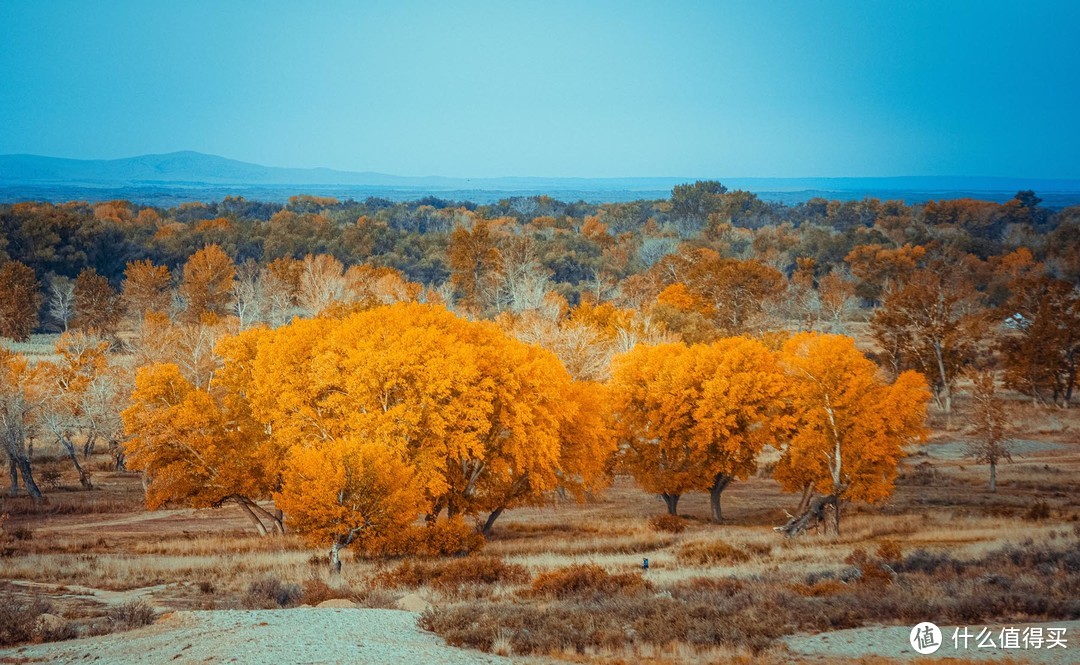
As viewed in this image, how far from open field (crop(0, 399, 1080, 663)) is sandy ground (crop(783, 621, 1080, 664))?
132 millimetres

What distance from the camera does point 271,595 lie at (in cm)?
2302

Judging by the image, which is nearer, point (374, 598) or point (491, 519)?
point (374, 598)

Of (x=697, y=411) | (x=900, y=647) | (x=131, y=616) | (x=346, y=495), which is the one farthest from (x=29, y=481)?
(x=900, y=647)

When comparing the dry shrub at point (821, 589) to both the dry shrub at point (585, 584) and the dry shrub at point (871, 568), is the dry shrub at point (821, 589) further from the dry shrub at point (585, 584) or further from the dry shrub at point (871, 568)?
the dry shrub at point (585, 584)

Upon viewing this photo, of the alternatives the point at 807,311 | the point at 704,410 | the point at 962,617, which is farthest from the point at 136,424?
the point at 807,311

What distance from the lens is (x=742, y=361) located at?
43.4 meters

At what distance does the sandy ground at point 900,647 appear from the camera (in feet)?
52.7

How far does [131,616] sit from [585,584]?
35.1ft

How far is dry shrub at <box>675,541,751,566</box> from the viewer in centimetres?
3062

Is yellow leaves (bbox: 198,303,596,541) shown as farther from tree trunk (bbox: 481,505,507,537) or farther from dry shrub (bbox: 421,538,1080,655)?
dry shrub (bbox: 421,538,1080,655)

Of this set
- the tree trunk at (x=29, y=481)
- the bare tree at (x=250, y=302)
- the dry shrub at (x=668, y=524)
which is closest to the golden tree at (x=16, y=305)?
the bare tree at (x=250, y=302)

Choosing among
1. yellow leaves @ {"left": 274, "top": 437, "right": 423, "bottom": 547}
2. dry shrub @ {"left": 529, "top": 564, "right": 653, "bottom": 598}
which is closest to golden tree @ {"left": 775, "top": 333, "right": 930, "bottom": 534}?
dry shrub @ {"left": 529, "top": 564, "right": 653, "bottom": 598}

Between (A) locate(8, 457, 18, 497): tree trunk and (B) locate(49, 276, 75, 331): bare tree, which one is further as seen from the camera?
(B) locate(49, 276, 75, 331): bare tree

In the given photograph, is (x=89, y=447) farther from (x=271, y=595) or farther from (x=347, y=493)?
(x=271, y=595)
